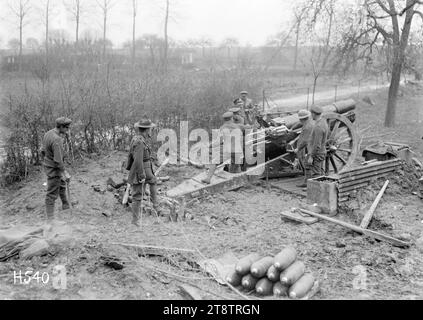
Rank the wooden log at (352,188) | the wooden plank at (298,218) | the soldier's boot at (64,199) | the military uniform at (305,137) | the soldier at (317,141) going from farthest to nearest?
the military uniform at (305,137) → the soldier at (317,141) → the soldier's boot at (64,199) → the wooden log at (352,188) → the wooden plank at (298,218)

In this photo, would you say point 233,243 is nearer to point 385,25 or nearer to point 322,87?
point 385,25

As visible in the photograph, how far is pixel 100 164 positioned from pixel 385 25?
12503 millimetres

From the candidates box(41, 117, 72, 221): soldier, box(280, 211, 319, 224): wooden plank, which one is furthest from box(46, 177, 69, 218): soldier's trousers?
box(280, 211, 319, 224): wooden plank

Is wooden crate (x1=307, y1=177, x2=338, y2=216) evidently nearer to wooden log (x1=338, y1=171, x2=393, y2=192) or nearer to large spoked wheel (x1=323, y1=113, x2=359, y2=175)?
wooden log (x1=338, y1=171, x2=393, y2=192)

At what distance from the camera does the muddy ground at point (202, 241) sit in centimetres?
539

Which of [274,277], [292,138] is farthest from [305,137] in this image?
[274,277]

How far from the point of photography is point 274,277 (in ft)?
17.7

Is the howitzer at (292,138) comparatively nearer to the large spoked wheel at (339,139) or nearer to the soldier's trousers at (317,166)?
the large spoked wheel at (339,139)

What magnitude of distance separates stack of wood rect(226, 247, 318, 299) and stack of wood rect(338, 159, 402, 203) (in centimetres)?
312

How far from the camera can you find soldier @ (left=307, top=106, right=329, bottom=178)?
9500 millimetres

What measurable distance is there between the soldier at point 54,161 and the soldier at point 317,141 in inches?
180

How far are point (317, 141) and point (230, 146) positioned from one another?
5.69 feet

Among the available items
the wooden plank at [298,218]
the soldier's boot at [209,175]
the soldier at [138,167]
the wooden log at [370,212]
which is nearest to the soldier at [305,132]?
the wooden log at [370,212]

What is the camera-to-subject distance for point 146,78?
13.3 meters
